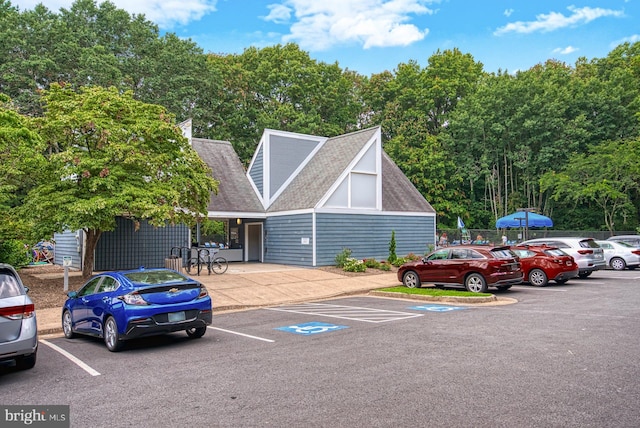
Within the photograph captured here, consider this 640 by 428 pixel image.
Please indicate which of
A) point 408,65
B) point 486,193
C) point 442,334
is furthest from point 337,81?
point 442,334

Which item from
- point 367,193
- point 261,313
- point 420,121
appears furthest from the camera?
point 420,121

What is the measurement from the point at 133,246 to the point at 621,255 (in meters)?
22.2

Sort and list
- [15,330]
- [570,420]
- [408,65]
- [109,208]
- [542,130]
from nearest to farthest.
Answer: [570,420] → [15,330] → [109,208] → [542,130] → [408,65]

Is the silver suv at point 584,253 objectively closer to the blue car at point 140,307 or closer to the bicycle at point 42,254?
the blue car at point 140,307

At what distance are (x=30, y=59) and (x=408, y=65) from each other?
104ft

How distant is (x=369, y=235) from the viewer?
25.3 meters

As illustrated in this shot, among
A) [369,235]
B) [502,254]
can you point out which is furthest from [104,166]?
[369,235]

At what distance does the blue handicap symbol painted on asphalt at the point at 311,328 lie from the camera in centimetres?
991

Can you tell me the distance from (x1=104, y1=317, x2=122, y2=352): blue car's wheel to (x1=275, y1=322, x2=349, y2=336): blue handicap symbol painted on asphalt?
324 centimetres

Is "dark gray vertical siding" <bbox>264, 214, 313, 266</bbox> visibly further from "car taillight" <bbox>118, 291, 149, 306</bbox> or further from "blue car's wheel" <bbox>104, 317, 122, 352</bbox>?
"car taillight" <bbox>118, 291, 149, 306</bbox>

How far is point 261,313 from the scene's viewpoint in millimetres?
13055

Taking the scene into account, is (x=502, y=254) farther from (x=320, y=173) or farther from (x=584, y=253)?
(x=320, y=173)

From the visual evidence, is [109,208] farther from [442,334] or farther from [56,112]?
[442,334]

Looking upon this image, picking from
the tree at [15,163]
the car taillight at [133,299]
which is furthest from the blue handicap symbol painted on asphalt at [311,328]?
the tree at [15,163]
